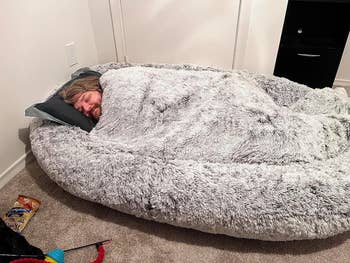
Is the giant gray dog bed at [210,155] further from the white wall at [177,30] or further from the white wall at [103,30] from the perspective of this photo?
the white wall at [103,30]

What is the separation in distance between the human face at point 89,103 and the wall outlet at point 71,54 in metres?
0.50

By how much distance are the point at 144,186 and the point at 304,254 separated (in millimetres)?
639

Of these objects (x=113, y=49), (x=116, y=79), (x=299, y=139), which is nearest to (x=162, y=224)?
(x=299, y=139)

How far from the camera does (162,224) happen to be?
1078mm

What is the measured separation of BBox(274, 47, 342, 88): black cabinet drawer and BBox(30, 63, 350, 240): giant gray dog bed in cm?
65

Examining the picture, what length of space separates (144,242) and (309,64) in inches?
70.2

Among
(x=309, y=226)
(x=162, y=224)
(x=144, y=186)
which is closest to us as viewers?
(x=309, y=226)

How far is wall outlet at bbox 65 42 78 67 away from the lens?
5.71ft

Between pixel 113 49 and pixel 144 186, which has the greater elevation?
pixel 113 49

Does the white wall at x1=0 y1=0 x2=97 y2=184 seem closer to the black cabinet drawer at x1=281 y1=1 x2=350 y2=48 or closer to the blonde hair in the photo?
the blonde hair

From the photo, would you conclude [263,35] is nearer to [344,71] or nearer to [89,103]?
[344,71]

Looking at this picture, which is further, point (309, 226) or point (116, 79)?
point (116, 79)

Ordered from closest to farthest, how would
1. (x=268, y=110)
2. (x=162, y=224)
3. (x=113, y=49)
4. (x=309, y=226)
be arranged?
(x=309, y=226) < (x=162, y=224) < (x=268, y=110) < (x=113, y=49)

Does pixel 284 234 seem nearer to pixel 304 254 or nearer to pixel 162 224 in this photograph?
pixel 304 254
